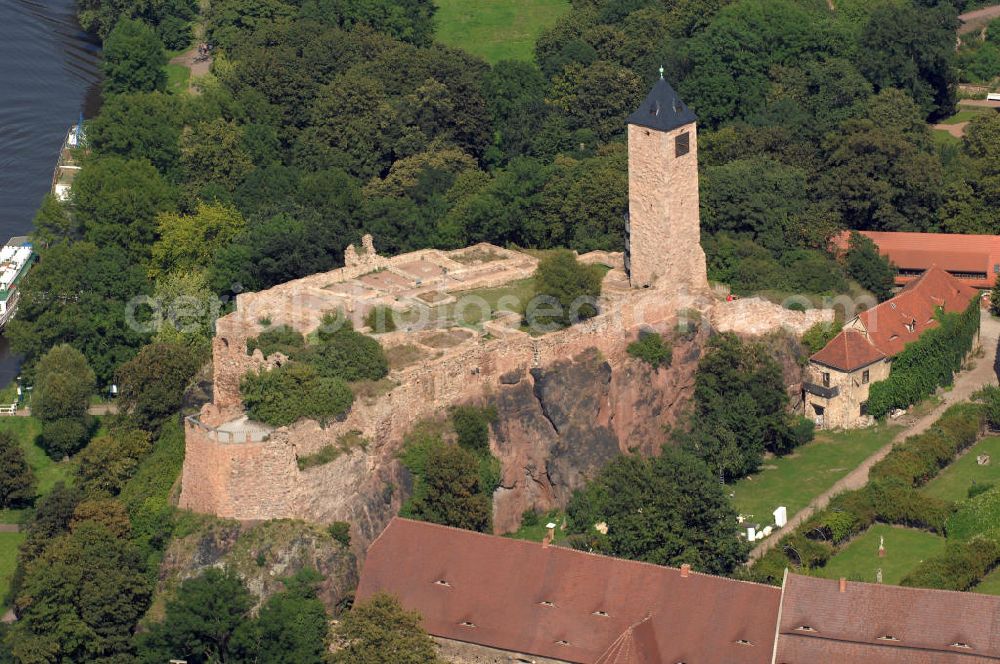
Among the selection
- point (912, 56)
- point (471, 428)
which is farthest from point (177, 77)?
point (471, 428)

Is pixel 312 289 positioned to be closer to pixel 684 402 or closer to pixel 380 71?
pixel 684 402

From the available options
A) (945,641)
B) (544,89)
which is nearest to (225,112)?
(544,89)

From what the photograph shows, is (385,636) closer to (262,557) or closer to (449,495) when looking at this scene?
(262,557)

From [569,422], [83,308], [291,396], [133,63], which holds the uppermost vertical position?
[291,396]

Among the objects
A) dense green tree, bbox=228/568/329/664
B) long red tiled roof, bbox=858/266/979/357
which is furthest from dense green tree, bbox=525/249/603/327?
dense green tree, bbox=228/568/329/664

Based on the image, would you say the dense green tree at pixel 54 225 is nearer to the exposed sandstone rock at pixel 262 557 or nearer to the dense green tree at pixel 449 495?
the exposed sandstone rock at pixel 262 557

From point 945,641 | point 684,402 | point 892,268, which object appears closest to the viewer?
point 945,641
